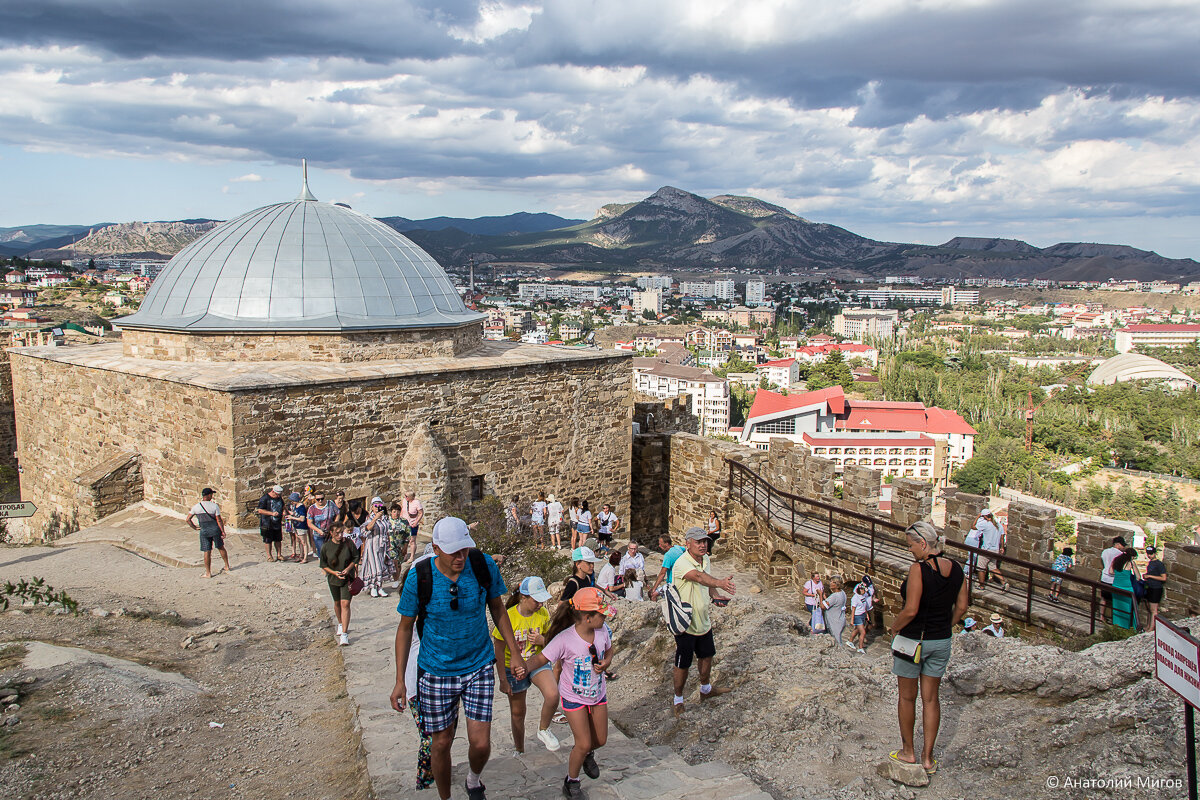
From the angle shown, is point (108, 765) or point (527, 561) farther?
point (527, 561)

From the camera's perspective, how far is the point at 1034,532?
7.86 meters

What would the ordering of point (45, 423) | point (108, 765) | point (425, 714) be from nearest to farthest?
1. point (425, 714)
2. point (108, 765)
3. point (45, 423)

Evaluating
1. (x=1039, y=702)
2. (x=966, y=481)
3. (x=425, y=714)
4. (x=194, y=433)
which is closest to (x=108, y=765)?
(x=425, y=714)

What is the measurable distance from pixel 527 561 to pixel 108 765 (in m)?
4.76

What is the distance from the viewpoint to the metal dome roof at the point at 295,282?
1138cm

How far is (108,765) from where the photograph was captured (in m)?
Result: 4.15

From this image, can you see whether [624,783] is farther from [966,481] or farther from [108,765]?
[966,481]

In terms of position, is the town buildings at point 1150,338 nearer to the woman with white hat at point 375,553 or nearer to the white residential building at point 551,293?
the white residential building at point 551,293

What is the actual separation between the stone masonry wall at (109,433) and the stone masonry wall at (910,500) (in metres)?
7.95

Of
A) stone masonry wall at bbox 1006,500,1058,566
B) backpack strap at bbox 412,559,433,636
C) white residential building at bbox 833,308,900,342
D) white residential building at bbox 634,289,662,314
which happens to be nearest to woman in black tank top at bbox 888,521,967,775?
backpack strap at bbox 412,559,433,636

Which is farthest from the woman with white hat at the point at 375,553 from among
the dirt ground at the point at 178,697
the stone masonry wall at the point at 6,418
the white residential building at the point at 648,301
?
the white residential building at the point at 648,301

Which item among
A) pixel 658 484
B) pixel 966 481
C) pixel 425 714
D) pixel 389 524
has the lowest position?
pixel 966 481

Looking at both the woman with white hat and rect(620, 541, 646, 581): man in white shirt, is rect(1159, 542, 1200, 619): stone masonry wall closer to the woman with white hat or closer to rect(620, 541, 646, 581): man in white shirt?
rect(620, 541, 646, 581): man in white shirt

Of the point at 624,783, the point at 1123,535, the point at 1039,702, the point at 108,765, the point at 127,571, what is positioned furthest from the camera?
the point at 127,571
